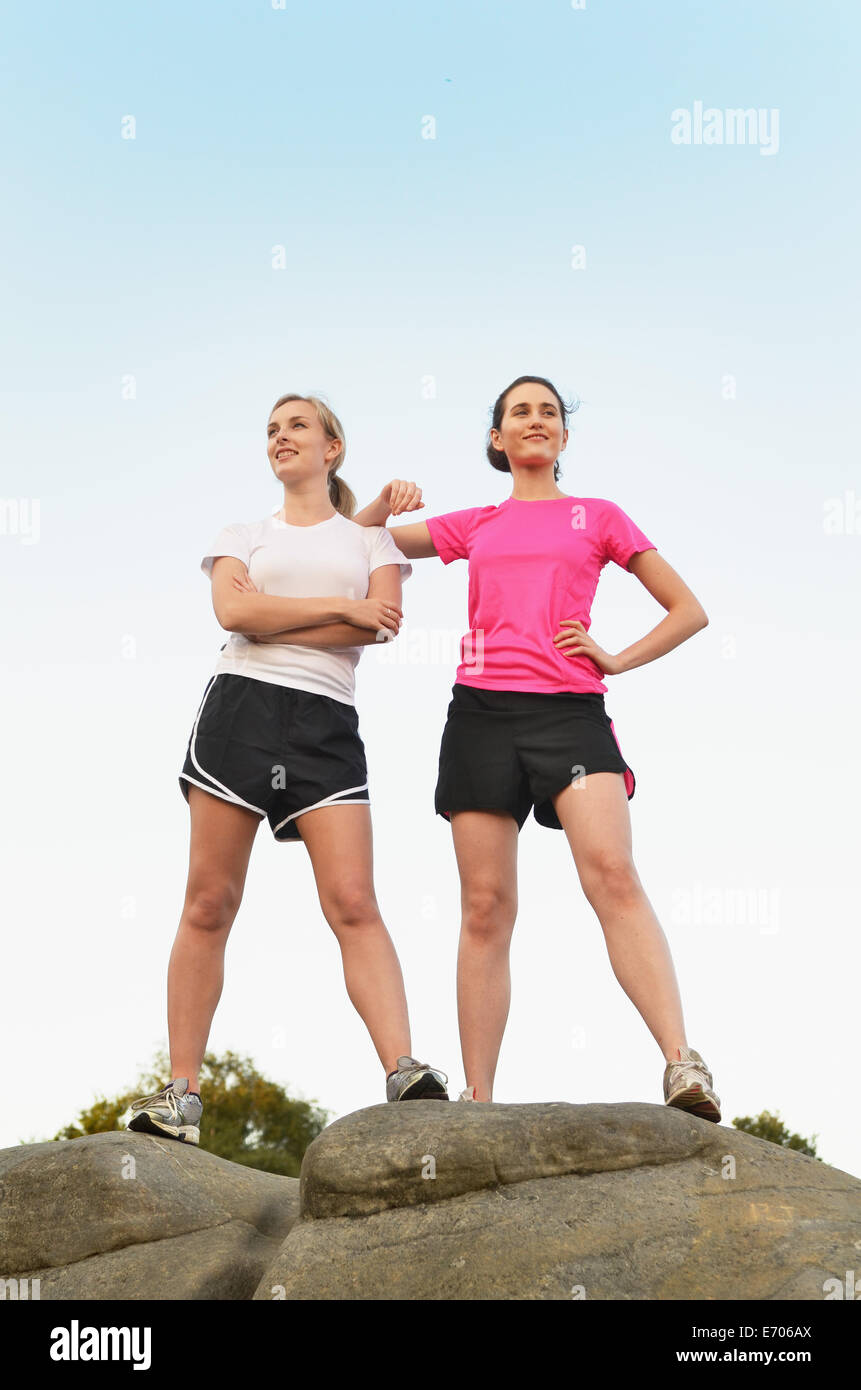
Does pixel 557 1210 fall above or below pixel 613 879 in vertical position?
below

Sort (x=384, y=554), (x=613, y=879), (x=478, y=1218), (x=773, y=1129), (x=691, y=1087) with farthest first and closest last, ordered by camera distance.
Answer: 1. (x=773, y=1129)
2. (x=384, y=554)
3. (x=613, y=879)
4. (x=691, y=1087)
5. (x=478, y=1218)

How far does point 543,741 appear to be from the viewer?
5148 millimetres

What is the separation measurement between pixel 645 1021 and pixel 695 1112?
380 millimetres

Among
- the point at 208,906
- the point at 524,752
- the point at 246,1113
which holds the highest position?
the point at 524,752

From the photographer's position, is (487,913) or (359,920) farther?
→ (487,913)

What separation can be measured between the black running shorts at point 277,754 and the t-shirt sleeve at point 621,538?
4.60ft

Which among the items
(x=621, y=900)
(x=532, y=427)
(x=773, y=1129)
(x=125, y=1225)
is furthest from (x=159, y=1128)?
(x=773, y=1129)

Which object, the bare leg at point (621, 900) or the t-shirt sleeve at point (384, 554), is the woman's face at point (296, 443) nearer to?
the t-shirt sleeve at point (384, 554)

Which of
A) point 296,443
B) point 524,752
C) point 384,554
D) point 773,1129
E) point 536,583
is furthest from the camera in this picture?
point 773,1129

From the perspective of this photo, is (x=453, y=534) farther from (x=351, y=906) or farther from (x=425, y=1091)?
(x=425, y=1091)

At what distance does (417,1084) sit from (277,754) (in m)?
1.42
